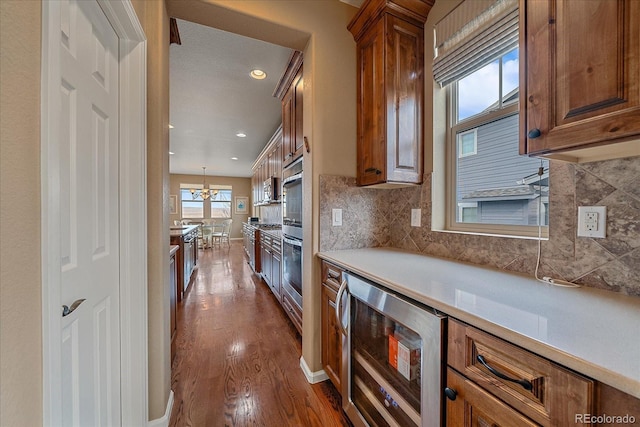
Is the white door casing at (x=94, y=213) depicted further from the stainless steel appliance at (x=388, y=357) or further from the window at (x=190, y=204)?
the window at (x=190, y=204)

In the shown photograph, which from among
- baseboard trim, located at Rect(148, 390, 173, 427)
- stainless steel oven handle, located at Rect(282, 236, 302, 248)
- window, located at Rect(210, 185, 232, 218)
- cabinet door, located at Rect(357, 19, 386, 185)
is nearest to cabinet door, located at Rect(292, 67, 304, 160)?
cabinet door, located at Rect(357, 19, 386, 185)

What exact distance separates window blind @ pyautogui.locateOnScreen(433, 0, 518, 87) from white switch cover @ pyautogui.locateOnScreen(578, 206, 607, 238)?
2.88 ft

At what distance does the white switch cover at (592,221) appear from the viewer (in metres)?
0.90

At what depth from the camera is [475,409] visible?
2.28 feet

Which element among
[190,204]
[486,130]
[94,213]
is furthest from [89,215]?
[190,204]

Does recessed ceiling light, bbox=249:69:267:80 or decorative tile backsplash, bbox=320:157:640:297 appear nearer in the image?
decorative tile backsplash, bbox=320:157:640:297

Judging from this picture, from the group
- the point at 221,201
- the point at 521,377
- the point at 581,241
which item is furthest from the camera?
the point at 221,201

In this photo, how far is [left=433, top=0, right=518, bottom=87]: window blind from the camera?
1221 mm

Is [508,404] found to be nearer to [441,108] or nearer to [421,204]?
[421,204]

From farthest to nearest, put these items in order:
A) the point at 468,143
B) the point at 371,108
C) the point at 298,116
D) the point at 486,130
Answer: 1. the point at 298,116
2. the point at 371,108
3. the point at 468,143
4. the point at 486,130

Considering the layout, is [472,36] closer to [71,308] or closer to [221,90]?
[71,308]

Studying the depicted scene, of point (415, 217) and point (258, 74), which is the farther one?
point (258, 74)

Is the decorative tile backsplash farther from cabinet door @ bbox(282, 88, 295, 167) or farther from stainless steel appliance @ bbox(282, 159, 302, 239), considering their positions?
cabinet door @ bbox(282, 88, 295, 167)

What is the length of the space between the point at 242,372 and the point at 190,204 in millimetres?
9366
